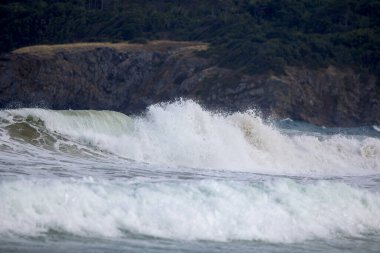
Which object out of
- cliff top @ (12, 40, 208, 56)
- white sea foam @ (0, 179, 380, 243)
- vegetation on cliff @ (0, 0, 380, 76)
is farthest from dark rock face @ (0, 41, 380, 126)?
Result: white sea foam @ (0, 179, 380, 243)

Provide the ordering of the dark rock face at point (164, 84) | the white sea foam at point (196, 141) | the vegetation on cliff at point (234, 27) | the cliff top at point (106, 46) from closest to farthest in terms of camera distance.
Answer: the white sea foam at point (196, 141), the dark rock face at point (164, 84), the vegetation on cliff at point (234, 27), the cliff top at point (106, 46)

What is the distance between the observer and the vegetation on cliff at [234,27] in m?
56.3

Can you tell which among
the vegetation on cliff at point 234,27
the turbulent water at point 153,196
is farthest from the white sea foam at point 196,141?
the vegetation on cliff at point 234,27

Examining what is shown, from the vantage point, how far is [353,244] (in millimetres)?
12094

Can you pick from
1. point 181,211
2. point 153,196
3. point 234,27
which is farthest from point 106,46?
point 181,211

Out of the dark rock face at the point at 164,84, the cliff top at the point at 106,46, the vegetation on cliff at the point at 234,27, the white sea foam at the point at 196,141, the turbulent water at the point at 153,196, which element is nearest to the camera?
the turbulent water at the point at 153,196

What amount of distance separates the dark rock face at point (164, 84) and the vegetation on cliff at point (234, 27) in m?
1.50

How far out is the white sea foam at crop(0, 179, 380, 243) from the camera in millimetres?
10844

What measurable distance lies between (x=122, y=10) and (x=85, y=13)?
13.6ft

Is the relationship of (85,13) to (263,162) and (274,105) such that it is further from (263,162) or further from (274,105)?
(263,162)

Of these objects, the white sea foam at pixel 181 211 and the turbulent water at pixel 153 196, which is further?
the white sea foam at pixel 181 211

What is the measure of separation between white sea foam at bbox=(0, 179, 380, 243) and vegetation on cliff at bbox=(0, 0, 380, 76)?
4052 cm

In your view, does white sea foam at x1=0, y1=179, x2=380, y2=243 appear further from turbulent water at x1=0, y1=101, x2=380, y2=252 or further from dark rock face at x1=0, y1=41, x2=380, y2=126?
dark rock face at x1=0, y1=41, x2=380, y2=126

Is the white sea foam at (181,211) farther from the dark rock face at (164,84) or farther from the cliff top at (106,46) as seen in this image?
the cliff top at (106,46)
